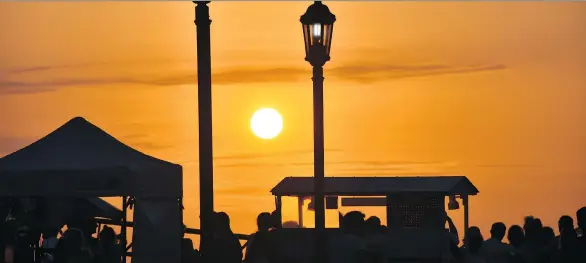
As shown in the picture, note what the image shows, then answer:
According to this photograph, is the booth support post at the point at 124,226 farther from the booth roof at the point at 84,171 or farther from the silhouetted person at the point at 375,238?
the silhouetted person at the point at 375,238

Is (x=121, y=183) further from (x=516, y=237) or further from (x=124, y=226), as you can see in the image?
(x=516, y=237)

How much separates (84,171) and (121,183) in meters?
0.56

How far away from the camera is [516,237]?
77.9 feet

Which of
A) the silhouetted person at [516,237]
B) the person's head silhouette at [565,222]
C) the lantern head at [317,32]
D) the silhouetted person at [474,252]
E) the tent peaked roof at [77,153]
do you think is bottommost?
the silhouetted person at [474,252]

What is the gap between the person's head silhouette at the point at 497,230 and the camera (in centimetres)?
2355

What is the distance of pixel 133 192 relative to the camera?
2391 centimetres

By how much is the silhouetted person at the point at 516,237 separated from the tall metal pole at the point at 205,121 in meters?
4.36

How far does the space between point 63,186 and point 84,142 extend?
47.5 inches

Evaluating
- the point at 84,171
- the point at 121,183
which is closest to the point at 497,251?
the point at 121,183

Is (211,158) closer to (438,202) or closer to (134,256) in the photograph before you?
(134,256)

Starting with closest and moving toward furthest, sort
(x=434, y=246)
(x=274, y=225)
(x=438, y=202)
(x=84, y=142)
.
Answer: (x=434, y=246)
(x=274, y=225)
(x=84, y=142)
(x=438, y=202)

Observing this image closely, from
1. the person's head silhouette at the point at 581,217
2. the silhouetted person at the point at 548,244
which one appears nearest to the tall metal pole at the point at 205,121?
the silhouetted person at the point at 548,244

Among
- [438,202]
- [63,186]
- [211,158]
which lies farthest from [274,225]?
[438,202]

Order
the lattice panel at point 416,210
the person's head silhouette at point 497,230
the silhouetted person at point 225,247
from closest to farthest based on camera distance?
1. the silhouetted person at point 225,247
2. the person's head silhouette at point 497,230
3. the lattice panel at point 416,210
